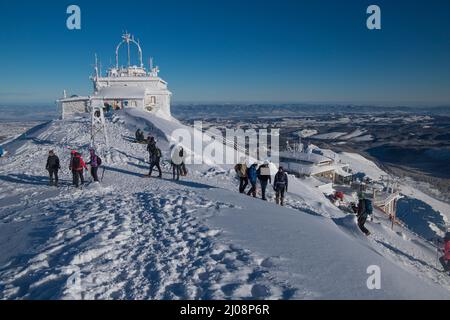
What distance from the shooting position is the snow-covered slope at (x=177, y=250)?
5.47 metres

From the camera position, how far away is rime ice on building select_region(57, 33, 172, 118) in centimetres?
3353

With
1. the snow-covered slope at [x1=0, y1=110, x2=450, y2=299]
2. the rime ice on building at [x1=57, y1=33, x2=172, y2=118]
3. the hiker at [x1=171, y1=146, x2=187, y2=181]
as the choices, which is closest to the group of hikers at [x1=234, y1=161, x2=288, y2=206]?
the snow-covered slope at [x1=0, y1=110, x2=450, y2=299]

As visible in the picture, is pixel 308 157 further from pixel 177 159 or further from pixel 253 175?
pixel 253 175

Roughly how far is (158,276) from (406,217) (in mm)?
32190

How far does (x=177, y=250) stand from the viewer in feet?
22.7

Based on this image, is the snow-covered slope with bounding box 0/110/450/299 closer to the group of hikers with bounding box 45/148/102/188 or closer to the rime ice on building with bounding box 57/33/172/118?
the group of hikers with bounding box 45/148/102/188

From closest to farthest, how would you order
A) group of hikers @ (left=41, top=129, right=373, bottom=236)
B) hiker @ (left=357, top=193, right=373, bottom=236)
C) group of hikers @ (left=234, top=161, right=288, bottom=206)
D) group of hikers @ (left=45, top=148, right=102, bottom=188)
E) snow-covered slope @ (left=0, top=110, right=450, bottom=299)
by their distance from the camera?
snow-covered slope @ (left=0, top=110, right=450, bottom=299) < hiker @ (left=357, top=193, right=373, bottom=236) < group of hikers @ (left=41, top=129, right=373, bottom=236) < group of hikers @ (left=234, top=161, right=288, bottom=206) < group of hikers @ (left=45, top=148, right=102, bottom=188)

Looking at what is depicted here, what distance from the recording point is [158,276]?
583cm

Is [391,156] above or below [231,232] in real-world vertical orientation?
below

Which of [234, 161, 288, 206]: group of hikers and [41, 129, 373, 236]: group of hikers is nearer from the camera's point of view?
[41, 129, 373, 236]: group of hikers

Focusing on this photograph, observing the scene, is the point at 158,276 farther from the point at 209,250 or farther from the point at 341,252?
the point at 341,252

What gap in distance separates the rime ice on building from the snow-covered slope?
2135cm

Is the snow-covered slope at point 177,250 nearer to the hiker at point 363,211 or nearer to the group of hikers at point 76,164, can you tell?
the hiker at point 363,211
